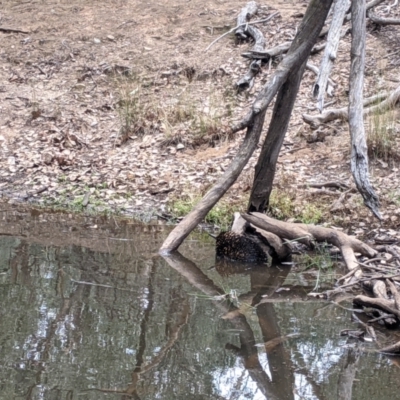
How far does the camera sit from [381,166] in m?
6.98

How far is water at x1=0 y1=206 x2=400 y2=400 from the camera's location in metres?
3.13

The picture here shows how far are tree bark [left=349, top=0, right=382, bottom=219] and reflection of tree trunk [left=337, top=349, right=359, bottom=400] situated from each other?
1.35 meters

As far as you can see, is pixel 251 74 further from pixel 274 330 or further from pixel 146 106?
pixel 274 330

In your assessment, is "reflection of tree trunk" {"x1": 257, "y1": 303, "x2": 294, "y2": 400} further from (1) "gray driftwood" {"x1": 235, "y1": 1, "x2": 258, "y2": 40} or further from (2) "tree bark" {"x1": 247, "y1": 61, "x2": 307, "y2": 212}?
(1) "gray driftwood" {"x1": 235, "y1": 1, "x2": 258, "y2": 40}

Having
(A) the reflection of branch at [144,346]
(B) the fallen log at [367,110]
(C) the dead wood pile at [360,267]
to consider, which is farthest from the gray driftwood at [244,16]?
(A) the reflection of branch at [144,346]

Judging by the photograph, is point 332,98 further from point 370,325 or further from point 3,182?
point 370,325

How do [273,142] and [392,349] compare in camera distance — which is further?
[273,142]

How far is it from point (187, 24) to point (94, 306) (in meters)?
7.80

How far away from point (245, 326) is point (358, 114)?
1766mm

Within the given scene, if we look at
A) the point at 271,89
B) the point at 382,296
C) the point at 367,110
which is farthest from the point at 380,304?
the point at 367,110

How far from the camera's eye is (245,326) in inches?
156

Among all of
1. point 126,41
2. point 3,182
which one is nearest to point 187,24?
point 126,41

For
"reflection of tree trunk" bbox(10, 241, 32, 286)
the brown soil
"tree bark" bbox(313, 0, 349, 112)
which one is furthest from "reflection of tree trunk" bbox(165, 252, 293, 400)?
the brown soil

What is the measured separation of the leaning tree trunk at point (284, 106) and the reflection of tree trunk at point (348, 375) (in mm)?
2044
